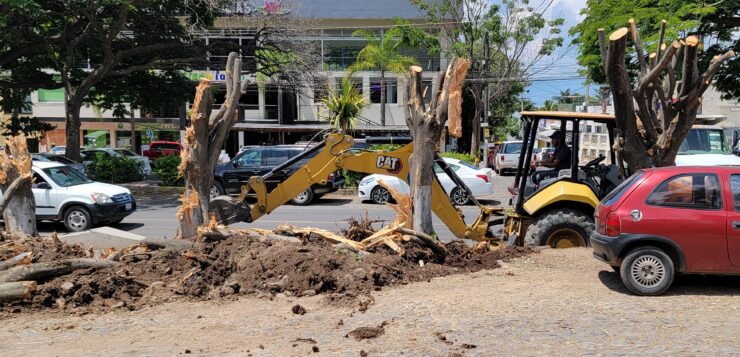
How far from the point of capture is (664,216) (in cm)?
646

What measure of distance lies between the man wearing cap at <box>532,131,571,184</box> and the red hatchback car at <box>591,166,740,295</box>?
9.16ft

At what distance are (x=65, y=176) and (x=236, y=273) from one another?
9005mm

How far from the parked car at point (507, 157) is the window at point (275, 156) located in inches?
576

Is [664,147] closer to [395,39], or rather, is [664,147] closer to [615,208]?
[615,208]

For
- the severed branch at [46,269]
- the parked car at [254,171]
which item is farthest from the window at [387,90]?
the severed branch at [46,269]

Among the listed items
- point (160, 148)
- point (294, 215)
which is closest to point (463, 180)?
point (294, 215)

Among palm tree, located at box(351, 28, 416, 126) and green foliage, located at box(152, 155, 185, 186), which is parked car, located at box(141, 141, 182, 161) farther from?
green foliage, located at box(152, 155, 185, 186)

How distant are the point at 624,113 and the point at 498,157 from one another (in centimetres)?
2349

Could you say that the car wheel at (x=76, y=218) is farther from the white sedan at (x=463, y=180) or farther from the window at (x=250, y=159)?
the white sedan at (x=463, y=180)

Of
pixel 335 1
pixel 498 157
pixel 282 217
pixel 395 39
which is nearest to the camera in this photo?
pixel 282 217

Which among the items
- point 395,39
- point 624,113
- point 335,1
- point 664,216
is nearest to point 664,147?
point 624,113

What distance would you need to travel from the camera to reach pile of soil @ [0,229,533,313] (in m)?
6.77

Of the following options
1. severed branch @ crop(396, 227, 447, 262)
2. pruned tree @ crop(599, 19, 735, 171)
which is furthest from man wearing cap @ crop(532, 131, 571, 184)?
severed branch @ crop(396, 227, 447, 262)

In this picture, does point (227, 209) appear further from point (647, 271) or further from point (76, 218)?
point (76, 218)
